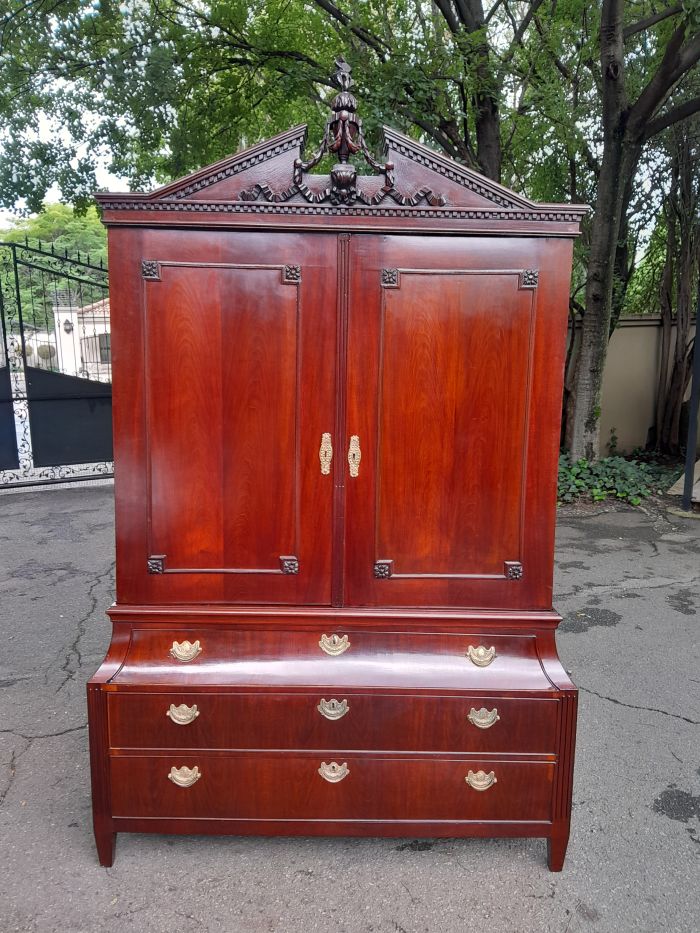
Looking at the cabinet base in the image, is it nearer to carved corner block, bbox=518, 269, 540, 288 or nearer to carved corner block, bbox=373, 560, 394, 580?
carved corner block, bbox=373, 560, 394, 580

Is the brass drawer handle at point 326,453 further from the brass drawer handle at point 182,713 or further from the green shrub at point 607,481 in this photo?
the green shrub at point 607,481

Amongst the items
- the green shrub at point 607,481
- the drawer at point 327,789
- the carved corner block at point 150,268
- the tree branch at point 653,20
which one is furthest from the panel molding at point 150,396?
the green shrub at point 607,481

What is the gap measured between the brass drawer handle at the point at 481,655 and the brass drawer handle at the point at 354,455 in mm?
722

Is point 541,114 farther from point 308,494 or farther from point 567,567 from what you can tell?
point 308,494

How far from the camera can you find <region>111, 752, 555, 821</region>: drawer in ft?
7.38

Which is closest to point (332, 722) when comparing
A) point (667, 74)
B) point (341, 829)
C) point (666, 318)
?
point (341, 829)

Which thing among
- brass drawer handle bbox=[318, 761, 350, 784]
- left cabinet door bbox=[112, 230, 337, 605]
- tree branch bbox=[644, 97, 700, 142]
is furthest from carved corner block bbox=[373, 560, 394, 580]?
tree branch bbox=[644, 97, 700, 142]

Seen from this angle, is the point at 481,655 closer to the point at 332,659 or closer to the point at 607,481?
the point at 332,659

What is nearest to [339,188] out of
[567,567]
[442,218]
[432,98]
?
[442,218]

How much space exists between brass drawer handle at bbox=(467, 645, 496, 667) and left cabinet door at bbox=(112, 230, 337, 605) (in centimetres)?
53

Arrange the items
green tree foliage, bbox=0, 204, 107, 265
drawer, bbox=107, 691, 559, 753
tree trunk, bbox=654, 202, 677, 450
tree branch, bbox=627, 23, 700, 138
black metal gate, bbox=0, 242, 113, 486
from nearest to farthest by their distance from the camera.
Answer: drawer, bbox=107, 691, 559, 753 < tree branch, bbox=627, 23, 700, 138 < black metal gate, bbox=0, 242, 113, 486 < tree trunk, bbox=654, 202, 677, 450 < green tree foliage, bbox=0, 204, 107, 265

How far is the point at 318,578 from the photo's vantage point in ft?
7.52

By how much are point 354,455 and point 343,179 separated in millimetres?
855

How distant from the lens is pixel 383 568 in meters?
2.28
